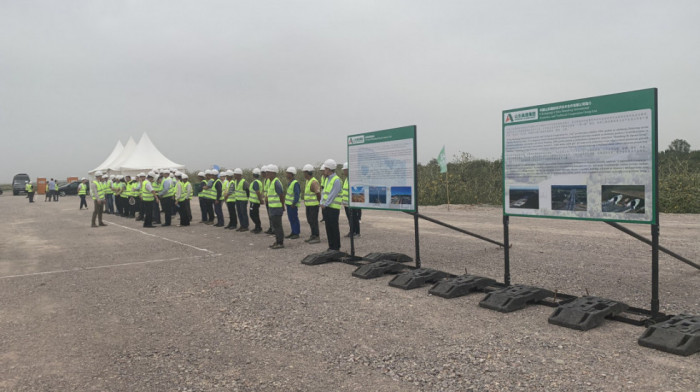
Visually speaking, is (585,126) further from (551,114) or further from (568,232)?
(568,232)

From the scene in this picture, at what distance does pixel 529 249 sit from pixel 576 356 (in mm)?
5867

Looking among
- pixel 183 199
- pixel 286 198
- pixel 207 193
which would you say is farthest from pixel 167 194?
pixel 286 198

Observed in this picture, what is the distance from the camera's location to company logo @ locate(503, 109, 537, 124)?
589cm

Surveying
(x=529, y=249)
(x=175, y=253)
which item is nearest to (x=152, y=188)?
(x=175, y=253)

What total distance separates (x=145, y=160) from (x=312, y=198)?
1086 inches

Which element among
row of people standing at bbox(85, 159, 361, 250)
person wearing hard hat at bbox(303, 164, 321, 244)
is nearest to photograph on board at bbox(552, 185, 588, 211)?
row of people standing at bbox(85, 159, 361, 250)

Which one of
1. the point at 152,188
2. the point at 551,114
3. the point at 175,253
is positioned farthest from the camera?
the point at 152,188

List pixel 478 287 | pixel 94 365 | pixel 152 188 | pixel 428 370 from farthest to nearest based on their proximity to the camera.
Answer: pixel 152 188 → pixel 478 287 → pixel 94 365 → pixel 428 370

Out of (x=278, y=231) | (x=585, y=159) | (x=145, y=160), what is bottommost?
(x=278, y=231)

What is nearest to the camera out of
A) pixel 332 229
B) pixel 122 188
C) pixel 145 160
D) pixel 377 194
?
pixel 377 194

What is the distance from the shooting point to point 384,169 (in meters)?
8.23

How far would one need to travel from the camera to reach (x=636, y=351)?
4.20 meters

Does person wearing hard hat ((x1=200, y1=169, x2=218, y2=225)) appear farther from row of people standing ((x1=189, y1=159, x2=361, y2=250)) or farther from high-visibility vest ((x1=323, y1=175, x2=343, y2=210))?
high-visibility vest ((x1=323, y1=175, x2=343, y2=210))

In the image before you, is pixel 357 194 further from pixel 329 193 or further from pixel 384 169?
pixel 329 193
